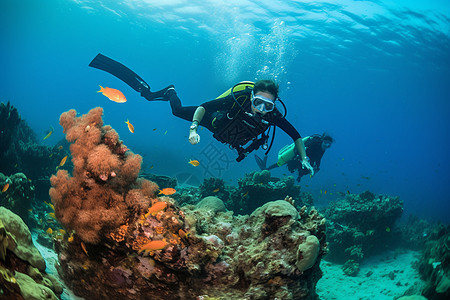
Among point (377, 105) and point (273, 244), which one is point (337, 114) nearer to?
point (377, 105)

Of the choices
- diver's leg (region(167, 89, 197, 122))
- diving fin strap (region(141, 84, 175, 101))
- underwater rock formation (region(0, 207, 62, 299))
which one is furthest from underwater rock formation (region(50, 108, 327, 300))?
diving fin strap (region(141, 84, 175, 101))

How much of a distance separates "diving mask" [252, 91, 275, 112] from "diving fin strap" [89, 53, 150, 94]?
6.22 m

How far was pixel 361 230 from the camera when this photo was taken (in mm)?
9742

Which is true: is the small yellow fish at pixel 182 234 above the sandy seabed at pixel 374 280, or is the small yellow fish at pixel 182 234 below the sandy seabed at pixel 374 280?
above

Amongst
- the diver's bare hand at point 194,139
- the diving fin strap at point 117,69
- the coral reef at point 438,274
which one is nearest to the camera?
the coral reef at point 438,274

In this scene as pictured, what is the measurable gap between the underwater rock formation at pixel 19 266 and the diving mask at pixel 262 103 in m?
5.05

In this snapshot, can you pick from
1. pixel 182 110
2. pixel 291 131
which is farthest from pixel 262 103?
pixel 182 110

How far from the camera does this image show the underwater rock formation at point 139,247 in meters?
2.78

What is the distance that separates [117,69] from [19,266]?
8847mm

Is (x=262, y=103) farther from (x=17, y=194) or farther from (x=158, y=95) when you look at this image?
(x=17, y=194)

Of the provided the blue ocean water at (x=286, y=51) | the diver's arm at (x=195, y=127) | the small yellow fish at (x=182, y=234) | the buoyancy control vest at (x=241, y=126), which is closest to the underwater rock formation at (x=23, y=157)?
the blue ocean water at (x=286, y=51)

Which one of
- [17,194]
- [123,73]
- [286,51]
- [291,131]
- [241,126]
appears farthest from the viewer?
[286,51]

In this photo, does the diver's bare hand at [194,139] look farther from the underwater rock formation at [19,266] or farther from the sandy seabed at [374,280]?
the sandy seabed at [374,280]

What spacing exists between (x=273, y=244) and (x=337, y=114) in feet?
273
